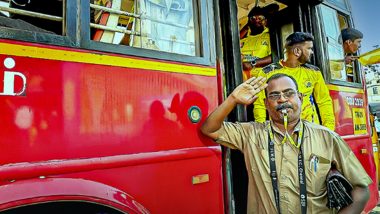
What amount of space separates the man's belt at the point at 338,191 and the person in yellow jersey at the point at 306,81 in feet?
3.06

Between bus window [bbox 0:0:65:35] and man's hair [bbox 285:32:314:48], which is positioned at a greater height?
man's hair [bbox 285:32:314:48]

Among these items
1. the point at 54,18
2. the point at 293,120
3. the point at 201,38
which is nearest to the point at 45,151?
the point at 54,18

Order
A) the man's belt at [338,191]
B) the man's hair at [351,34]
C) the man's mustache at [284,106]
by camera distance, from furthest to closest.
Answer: the man's hair at [351,34] < the man's mustache at [284,106] < the man's belt at [338,191]

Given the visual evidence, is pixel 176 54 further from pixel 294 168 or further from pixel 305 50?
pixel 305 50

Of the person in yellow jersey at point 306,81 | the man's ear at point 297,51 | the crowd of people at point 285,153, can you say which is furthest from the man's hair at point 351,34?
the crowd of people at point 285,153

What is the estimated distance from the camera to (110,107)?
4.75ft

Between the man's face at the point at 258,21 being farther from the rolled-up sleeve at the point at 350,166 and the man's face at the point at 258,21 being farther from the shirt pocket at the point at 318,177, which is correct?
the shirt pocket at the point at 318,177

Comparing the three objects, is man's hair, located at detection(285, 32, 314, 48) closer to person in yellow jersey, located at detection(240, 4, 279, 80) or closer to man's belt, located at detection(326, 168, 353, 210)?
person in yellow jersey, located at detection(240, 4, 279, 80)

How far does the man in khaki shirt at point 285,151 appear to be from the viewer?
1.67 meters

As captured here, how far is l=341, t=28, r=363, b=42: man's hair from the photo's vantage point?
10.7 feet

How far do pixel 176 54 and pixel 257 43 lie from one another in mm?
2033

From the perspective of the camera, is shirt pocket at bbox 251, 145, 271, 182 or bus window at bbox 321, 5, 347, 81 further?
bus window at bbox 321, 5, 347, 81

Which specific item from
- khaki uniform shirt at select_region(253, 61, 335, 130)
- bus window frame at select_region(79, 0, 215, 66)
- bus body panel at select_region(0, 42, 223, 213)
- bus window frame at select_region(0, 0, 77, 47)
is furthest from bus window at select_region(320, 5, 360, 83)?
bus window frame at select_region(0, 0, 77, 47)

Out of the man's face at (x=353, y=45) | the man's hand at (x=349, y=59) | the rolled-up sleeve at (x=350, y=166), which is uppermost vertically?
the man's face at (x=353, y=45)
